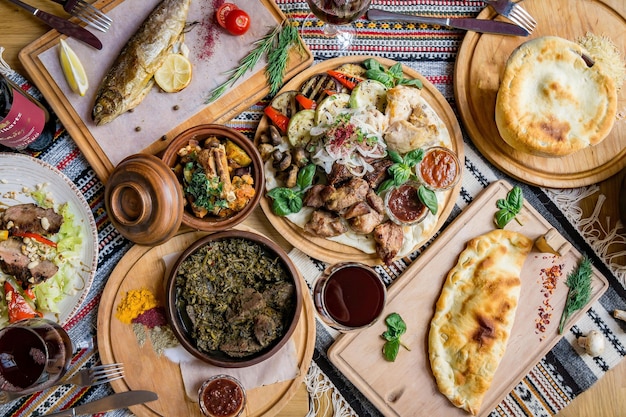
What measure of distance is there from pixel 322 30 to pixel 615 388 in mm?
3128

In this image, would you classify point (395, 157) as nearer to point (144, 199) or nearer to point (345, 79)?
point (345, 79)

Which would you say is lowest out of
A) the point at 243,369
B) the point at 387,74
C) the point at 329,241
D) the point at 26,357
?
the point at 243,369

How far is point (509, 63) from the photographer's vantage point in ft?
11.0

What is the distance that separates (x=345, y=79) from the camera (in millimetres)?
3451

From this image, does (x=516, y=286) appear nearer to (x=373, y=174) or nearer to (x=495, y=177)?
(x=495, y=177)

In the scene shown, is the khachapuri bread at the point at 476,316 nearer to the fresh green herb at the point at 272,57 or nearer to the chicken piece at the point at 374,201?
the chicken piece at the point at 374,201

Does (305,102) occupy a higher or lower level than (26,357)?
higher

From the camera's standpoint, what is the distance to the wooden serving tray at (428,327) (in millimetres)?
3467

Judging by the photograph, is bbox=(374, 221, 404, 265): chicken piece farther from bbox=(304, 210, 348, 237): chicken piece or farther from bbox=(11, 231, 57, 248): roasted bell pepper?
bbox=(11, 231, 57, 248): roasted bell pepper

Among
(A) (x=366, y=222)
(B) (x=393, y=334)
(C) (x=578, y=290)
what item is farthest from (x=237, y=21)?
(C) (x=578, y=290)

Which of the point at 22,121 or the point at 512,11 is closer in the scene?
the point at 22,121

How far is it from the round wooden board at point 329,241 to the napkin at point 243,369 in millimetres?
615

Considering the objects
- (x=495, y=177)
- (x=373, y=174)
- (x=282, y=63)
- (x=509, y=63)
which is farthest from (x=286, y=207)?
(x=509, y=63)

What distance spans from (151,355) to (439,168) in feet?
7.11
